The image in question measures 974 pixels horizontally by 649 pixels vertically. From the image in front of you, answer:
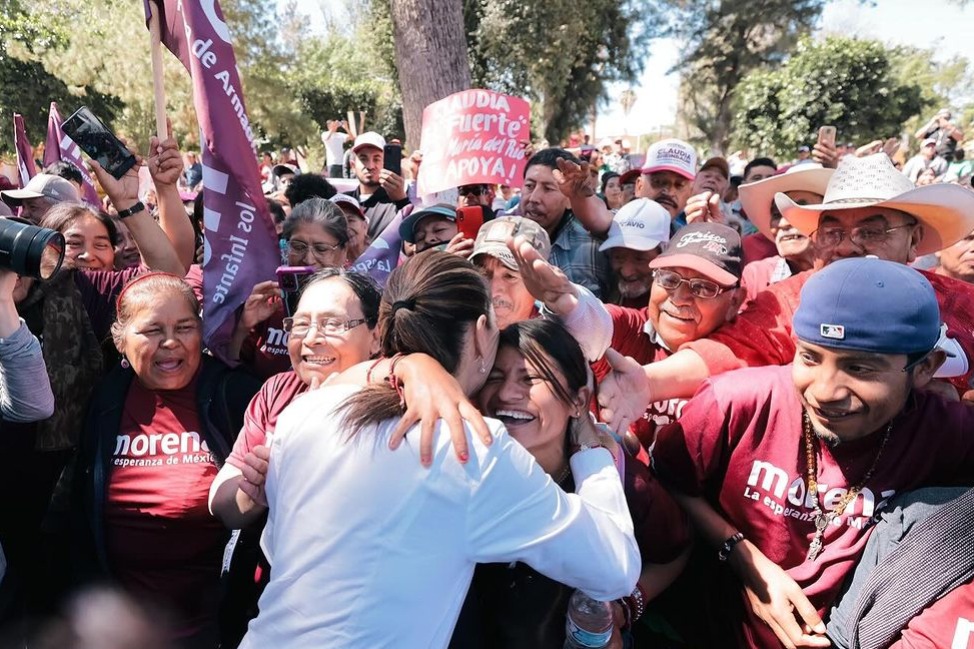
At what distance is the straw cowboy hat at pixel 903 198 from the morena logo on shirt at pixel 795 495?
1.09m

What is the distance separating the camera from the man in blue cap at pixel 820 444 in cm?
174

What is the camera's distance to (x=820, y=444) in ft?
6.33

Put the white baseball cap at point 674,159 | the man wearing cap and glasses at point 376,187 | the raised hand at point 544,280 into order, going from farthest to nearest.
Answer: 1. the man wearing cap and glasses at point 376,187
2. the white baseball cap at point 674,159
3. the raised hand at point 544,280

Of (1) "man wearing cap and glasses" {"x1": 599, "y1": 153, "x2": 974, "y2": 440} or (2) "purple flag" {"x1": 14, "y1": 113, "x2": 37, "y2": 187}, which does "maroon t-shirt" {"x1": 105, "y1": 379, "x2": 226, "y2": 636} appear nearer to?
(1) "man wearing cap and glasses" {"x1": 599, "y1": 153, "x2": 974, "y2": 440}

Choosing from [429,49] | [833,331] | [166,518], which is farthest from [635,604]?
[429,49]

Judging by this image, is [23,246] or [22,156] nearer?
[23,246]

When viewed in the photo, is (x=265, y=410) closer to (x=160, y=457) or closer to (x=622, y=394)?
(x=160, y=457)

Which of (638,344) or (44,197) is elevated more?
(44,197)

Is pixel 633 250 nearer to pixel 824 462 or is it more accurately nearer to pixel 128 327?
pixel 824 462

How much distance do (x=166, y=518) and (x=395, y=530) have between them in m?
1.41

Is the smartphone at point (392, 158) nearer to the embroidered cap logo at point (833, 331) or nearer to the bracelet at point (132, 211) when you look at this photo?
the bracelet at point (132, 211)

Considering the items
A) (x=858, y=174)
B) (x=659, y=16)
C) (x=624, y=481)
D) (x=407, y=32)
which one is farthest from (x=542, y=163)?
(x=659, y=16)

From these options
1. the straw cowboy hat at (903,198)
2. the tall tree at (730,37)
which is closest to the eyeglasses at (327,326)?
the straw cowboy hat at (903,198)

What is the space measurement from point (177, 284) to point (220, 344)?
0.32 metres
